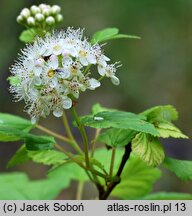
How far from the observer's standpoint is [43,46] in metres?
1.92

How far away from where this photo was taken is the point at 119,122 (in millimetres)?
1784

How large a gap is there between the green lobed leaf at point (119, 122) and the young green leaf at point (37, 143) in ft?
0.51

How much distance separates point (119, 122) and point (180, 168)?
0.39 metres

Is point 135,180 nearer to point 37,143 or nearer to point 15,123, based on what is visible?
point 15,123

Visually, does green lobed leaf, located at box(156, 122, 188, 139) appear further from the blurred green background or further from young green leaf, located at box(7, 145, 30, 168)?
the blurred green background

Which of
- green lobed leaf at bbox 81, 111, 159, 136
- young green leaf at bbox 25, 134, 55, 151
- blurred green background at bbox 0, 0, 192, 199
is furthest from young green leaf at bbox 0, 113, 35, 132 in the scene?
blurred green background at bbox 0, 0, 192, 199

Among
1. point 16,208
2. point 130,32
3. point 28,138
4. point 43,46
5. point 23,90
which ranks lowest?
point 16,208

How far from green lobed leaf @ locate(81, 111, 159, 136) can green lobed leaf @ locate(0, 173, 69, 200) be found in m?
1.00

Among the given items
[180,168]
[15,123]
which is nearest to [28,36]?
[15,123]

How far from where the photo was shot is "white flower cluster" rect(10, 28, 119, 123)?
71.1 inches

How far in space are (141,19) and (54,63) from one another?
244 inches

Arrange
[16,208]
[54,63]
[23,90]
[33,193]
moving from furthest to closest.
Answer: [33,193]
[16,208]
[23,90]
[54,63]

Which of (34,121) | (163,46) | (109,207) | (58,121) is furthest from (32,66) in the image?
(163,46)

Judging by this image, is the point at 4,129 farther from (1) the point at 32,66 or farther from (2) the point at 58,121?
(2) the point at 58,121
